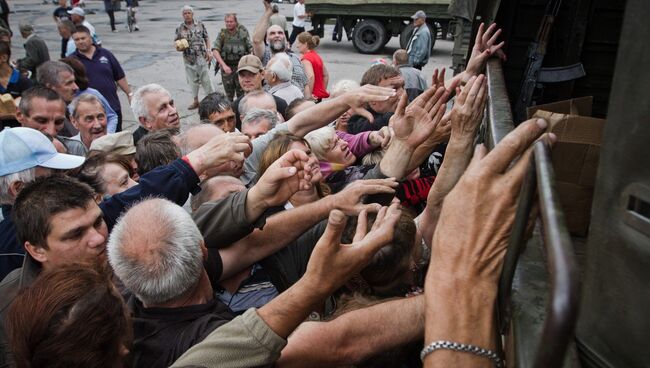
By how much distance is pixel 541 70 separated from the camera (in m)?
3.76

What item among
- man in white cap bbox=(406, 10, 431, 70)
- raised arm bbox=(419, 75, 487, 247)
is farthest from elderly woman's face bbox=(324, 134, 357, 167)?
man in white cap bbox=(406, 10, 431, 70)

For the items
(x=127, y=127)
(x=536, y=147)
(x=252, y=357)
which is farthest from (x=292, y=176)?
(x=127, y=127)

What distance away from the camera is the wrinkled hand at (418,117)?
2.36 metres

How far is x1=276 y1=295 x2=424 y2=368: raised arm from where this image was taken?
150cm

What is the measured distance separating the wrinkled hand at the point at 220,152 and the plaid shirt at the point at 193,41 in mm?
6546

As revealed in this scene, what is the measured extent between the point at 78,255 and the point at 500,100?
6.25ft

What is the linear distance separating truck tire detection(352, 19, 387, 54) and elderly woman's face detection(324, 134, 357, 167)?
11.0 metres

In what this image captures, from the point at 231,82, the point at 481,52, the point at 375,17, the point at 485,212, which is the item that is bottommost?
the point at 231,82

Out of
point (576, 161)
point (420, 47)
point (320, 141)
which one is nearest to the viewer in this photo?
point (576, 161)

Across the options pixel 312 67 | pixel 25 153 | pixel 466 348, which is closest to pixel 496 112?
pixel 466 348

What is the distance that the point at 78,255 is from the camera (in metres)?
2.08

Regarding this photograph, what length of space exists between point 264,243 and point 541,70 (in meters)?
2.74

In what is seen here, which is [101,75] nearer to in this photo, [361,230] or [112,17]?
[361,230]

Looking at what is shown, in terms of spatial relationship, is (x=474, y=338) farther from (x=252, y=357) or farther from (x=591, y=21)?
(x=591, y=21)
